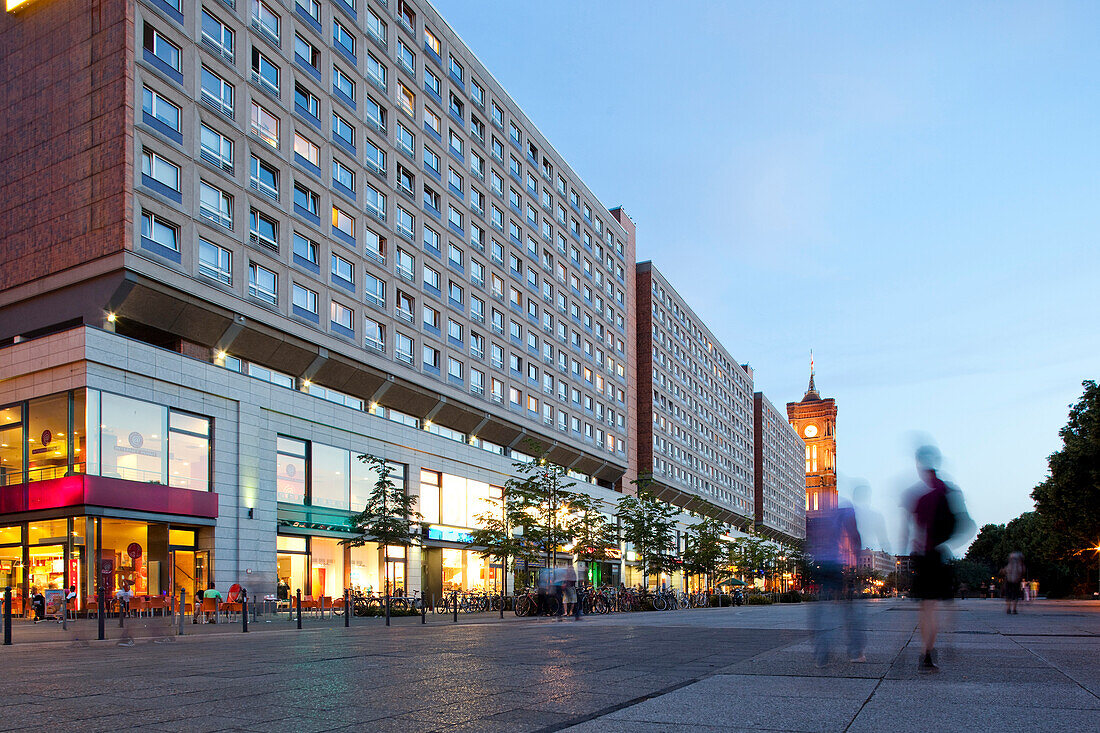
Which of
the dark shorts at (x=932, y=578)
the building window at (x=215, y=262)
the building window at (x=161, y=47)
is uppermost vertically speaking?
the building window at (x=161, y=47)

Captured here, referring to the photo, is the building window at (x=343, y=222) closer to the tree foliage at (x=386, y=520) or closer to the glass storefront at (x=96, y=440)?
the tree foliage at (x=386, y=520)

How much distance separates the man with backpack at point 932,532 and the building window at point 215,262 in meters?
30.0

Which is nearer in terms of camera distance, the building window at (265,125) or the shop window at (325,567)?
the building window at (265,125)

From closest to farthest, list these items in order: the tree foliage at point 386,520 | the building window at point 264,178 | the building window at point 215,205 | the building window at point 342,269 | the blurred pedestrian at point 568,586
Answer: the blurred pedestrian at point 568,586 < the building window at point 215,205 < the tree foliage at point 386,520 < the building window at point 264,178 < the building window at point 342,269

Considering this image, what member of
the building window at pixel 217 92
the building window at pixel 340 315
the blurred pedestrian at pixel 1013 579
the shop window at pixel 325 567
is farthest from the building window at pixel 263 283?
the blurred pedestrian at pixel 1013 579

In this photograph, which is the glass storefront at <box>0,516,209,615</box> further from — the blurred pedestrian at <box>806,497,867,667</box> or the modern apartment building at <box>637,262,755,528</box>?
the modern apartment building at <box>637,262,755,528</box>

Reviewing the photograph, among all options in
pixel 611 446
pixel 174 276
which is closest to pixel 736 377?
pixel 611 446

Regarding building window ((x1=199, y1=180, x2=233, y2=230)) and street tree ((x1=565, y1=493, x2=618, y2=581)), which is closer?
building window ((x1=199, y1=180, x2=233, y2=230))

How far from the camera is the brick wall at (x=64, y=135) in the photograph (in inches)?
1231

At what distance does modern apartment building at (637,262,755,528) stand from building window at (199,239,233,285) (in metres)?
45.5

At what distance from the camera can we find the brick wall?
31.3m

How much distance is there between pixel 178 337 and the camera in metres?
34.3

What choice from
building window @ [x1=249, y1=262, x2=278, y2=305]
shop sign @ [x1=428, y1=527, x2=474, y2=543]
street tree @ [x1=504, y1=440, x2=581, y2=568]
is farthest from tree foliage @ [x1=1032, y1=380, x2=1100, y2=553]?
building window @ [x1=249, y1=262, x2=278, y2=305]

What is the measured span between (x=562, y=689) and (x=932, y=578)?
3.71 metres
